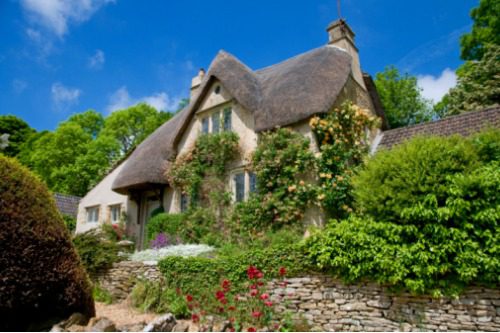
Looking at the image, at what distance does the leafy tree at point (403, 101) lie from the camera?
24.6 metres

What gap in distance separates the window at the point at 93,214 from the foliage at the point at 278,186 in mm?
11189

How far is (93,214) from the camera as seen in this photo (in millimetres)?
19297

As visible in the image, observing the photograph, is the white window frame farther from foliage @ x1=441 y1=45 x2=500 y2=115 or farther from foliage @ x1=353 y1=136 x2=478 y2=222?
foliage @ x1=441 y1=45 x2=500 y2=115

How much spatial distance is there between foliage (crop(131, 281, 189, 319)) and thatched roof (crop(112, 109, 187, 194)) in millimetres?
6996

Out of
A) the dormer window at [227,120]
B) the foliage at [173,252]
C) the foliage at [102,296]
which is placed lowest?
the foliage at [102,296]

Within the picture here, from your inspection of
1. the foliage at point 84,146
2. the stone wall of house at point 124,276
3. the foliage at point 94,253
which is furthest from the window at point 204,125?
the foliage at point 84,146

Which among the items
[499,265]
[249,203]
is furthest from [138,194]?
[499,265]

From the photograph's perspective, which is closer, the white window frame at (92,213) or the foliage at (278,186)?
the foliage at (278,186)

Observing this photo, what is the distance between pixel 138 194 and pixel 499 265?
14.7m

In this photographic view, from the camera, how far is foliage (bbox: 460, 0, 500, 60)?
20.0 m

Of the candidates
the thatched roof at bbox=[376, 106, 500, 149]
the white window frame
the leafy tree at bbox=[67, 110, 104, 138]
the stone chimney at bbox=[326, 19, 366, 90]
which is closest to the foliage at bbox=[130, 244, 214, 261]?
the thatched roof at bbox=[376, 106, 500, 149]

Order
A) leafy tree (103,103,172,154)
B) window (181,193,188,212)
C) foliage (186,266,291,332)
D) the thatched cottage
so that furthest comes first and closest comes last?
leafy tree (103,103,172,154), window (181,193,188,212), the thatched cottage, foliage (186,266,291,332)

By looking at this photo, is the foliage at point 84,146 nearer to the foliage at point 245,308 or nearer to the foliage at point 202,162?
the foliage at point 202,162

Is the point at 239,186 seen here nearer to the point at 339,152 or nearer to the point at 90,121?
the point at 339,152
